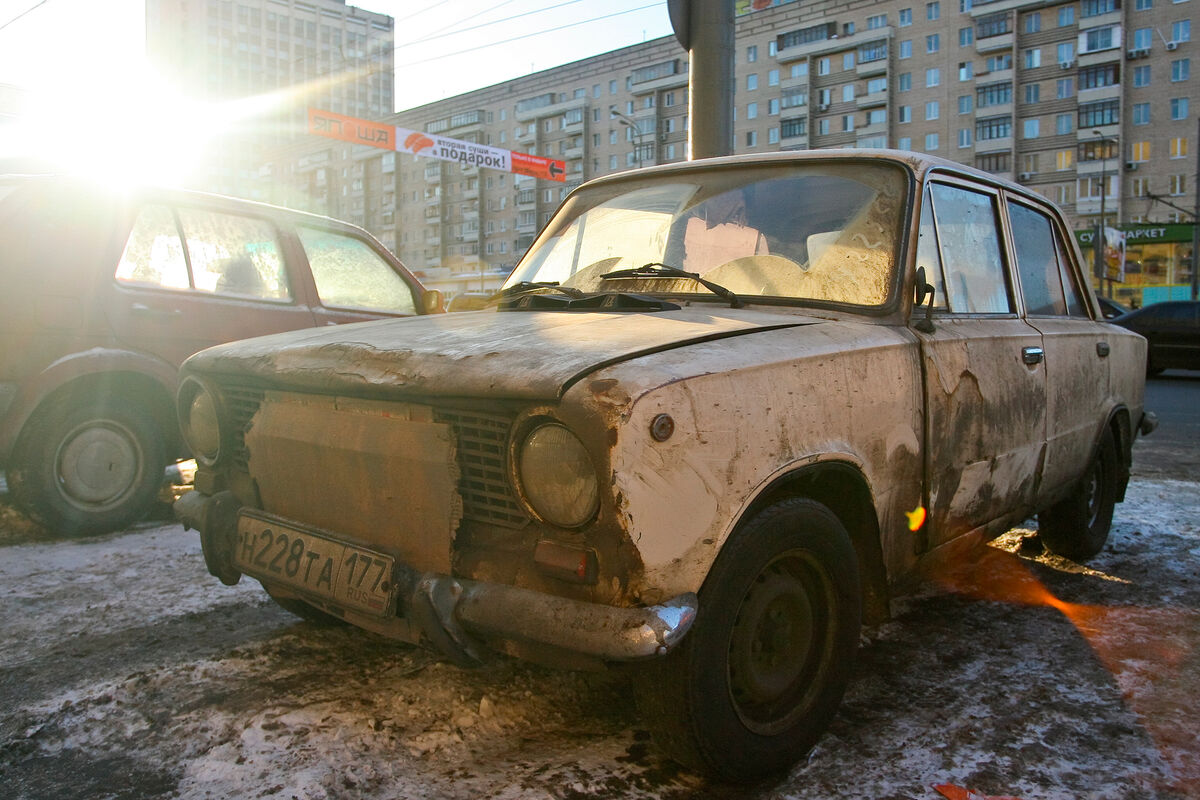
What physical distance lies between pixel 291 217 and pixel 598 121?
7348cm

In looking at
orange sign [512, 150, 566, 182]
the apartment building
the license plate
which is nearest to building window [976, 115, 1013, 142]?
the apartment building

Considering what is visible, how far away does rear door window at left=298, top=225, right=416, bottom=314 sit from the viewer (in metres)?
5.54

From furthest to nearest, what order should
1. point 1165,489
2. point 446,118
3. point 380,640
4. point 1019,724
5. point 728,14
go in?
point 446,118 < point 728,14 < point 1165,489 < point 380,640 < point 1019,724

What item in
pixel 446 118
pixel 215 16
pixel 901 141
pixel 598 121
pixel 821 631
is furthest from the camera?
pixel 215 16

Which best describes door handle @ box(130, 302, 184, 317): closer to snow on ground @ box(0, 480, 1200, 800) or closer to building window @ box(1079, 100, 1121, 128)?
snow on ground @ box(0, 480, 1200, 800)

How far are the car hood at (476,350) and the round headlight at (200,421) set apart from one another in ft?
0.26

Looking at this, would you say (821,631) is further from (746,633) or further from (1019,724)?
(1019,724)

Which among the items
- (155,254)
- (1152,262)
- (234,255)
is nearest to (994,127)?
(1152,262)

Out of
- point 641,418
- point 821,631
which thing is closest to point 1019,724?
point 821,631

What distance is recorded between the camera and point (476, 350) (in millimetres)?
2100

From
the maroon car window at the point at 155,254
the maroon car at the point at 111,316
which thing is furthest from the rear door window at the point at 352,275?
the maroon car window at the point at 155,254

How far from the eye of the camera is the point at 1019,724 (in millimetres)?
2465

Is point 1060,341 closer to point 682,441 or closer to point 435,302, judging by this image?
point 682,441

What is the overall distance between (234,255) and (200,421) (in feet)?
8.68
